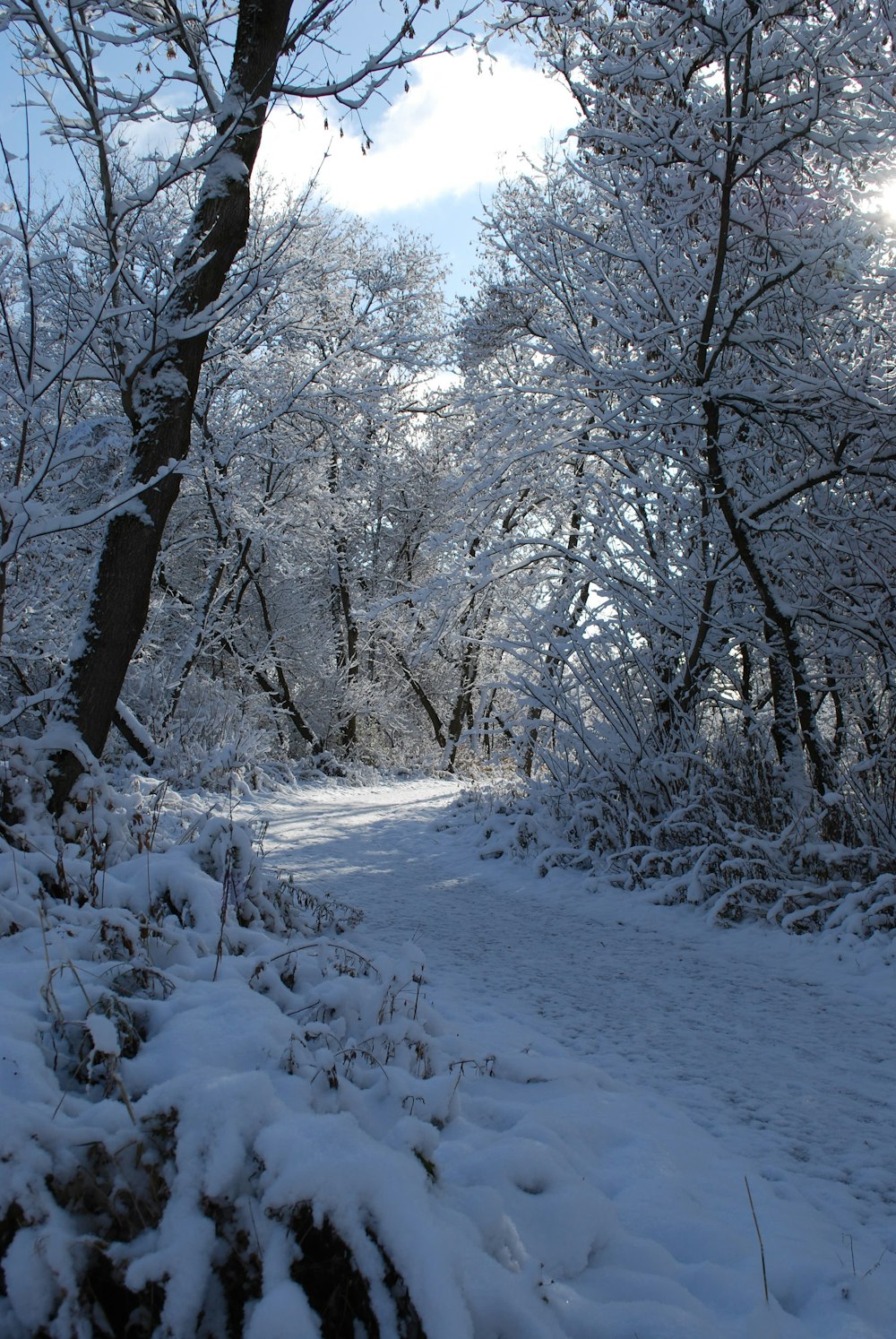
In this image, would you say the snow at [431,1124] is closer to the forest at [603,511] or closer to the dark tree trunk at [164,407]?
the forest at [603,511]

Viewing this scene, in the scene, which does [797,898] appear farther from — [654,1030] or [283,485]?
[283,485]

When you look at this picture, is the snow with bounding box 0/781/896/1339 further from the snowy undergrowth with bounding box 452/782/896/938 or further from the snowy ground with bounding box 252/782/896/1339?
the snowy undergrowth with bounding box 452/782/896/938

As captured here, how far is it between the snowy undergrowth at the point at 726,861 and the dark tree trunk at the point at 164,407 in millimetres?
3252

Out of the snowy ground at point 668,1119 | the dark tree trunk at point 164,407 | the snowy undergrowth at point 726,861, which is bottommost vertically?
the snowy ground at point 668,1119

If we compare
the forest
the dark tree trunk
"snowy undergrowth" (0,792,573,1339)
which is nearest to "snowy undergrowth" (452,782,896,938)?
the forest

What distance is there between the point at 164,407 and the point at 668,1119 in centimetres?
383

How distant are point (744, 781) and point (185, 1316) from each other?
4786 mm

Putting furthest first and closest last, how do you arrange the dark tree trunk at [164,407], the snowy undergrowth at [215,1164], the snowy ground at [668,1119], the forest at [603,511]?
1. the dark tree trunk at [164,407]
2. the forest at [603,511]
3. the snowy ground at [668,1119]
4. the snowy undergrowth at [215,1164]

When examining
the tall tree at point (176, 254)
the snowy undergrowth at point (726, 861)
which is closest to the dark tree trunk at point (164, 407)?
the tall tree at point (176, 254)

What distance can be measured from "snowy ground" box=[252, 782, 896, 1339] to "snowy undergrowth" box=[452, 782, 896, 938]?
0.19 m

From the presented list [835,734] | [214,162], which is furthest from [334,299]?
[835,734]

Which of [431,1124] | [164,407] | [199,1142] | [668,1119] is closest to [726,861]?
[668,1119]

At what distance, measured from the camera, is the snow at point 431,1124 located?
1.31 meters

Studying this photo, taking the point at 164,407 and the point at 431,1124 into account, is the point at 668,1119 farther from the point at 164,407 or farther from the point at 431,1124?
the point at 164,407
